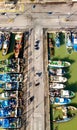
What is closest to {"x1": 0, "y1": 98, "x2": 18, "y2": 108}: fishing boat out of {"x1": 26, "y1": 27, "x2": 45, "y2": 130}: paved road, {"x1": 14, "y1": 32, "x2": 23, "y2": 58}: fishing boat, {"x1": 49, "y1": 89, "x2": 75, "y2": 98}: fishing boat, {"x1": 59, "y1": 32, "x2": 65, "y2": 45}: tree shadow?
{"x1": 26, "y1": 27, "x2": 45, "y2": 130}: paved road

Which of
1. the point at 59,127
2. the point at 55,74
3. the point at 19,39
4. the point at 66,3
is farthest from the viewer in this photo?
the point at 66,3

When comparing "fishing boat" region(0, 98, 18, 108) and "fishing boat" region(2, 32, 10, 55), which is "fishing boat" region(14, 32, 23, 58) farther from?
"fishing boat" region(0, 98, 18, 108)

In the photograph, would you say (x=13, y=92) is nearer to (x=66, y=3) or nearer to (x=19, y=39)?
(x=19, y=39)

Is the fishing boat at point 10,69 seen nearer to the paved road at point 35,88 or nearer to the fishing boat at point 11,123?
the paved road at point 35,88

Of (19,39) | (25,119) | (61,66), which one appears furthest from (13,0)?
(25,119)

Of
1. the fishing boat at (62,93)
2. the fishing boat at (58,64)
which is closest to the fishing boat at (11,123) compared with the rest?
the fishing boat at (62,93)

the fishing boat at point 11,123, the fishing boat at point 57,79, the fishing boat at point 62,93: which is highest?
the fishing boat at point 57,79

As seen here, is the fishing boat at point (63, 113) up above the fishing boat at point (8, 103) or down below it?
below
